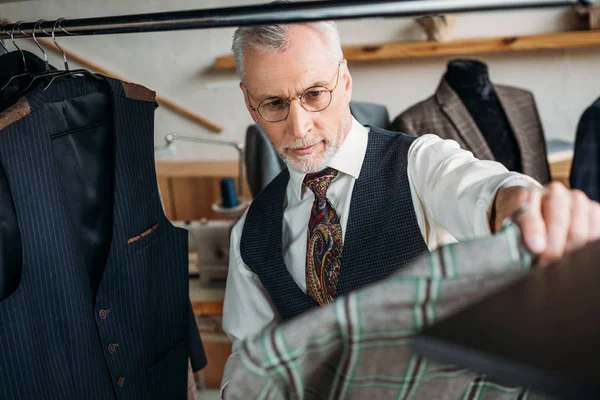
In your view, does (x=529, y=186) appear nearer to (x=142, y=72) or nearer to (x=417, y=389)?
(x=417, y=389)

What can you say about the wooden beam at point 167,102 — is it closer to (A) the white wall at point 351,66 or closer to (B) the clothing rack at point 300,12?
(A) the white wall at point 351,66

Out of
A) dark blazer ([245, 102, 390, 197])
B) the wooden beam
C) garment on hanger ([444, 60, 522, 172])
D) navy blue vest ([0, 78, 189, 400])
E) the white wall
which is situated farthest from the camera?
the wooden beam

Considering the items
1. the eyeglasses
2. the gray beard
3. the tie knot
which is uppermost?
the eyeglasses

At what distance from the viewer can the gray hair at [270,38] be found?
1.25 metres

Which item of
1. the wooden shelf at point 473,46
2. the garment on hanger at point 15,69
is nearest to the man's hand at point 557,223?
the garment on hanger at point 15,69

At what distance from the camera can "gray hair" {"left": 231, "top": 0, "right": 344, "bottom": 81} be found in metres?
1.25

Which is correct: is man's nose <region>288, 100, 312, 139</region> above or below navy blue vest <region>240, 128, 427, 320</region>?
above

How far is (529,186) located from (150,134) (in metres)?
0.84

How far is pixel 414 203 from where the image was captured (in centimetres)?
124

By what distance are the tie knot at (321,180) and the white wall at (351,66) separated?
2.08 metres

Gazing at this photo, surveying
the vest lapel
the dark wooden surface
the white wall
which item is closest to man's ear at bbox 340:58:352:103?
the dark wooden surface

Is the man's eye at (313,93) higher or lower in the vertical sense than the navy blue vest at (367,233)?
higher

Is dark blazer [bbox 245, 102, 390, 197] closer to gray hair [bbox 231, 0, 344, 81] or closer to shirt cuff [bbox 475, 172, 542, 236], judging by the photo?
gray hair [bbox 231, 0, 344, 81]

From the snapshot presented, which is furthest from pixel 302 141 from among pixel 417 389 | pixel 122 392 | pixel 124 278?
pixel 417 389
